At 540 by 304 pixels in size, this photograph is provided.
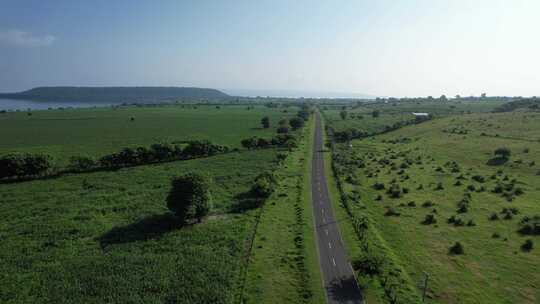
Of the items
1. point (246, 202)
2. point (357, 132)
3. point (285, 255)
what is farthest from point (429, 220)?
point (357, 132)

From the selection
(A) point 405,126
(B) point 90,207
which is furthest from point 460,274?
(A) point 405,126

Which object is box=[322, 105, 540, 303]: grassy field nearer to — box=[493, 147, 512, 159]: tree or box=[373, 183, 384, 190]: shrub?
box=[373, 183, 384, 190]: shrub

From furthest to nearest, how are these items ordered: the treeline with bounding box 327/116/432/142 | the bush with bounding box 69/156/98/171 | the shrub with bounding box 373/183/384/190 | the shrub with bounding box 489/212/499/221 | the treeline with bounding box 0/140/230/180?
the treeline with bounding box 327/116/432/142 < the bush with bounding box 69/156/98/171 < the treeline with bounding box 0/140/230/180 < the shrub with bounding box 373/183/384/190 < the shrub with bounding box 489/212/499/221

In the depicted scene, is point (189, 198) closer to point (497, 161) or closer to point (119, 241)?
point (119, 241)

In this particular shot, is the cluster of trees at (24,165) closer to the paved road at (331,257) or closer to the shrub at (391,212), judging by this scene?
the paved road at (331,257)

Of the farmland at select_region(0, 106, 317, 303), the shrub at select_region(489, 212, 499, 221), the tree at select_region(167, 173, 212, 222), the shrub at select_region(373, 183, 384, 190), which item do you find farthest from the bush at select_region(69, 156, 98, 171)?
the shrub at select_region(489, 212, 499, 221)
